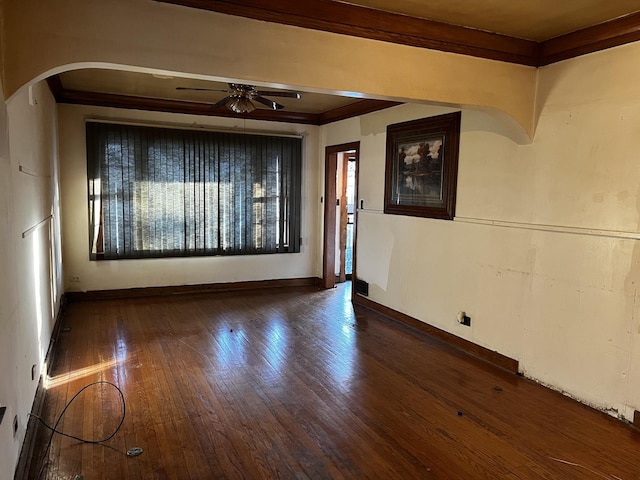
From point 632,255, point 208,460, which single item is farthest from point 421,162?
point 208,460

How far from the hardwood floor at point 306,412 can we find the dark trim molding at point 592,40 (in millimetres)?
2480

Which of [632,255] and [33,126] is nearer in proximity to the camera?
[632,255]

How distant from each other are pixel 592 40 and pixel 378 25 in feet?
4.93

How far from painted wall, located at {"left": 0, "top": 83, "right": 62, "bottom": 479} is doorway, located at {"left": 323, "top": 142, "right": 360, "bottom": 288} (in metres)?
3.56

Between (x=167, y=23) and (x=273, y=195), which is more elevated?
(x=167, y=23)

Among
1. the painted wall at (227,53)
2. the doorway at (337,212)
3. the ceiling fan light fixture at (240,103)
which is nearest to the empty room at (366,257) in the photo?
the painted wall at (227,53)

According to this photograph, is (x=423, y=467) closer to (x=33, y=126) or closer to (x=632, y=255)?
(x=632, y=255)

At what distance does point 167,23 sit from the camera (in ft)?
7.93

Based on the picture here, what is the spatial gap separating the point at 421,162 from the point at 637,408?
9.11ft

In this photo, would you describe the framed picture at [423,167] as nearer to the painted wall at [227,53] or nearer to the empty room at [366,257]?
the empty room at [366,257]

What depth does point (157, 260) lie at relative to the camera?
20.1ft

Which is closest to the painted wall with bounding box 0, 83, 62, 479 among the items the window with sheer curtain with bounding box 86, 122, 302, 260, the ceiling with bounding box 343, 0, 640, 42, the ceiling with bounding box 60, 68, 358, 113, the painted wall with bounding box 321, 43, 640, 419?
the ceiling with bounding box 60, 68, 358, 113

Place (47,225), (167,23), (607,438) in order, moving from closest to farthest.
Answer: (167,23) → (607,438) → (47,225)

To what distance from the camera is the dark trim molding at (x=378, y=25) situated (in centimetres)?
256
